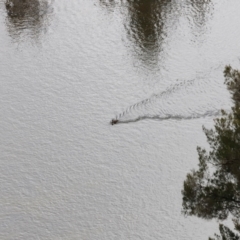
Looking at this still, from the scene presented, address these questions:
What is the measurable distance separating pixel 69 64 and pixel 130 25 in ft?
26.6

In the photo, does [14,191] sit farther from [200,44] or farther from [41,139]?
[200,44]

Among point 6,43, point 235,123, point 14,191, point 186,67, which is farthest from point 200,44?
point 235,123

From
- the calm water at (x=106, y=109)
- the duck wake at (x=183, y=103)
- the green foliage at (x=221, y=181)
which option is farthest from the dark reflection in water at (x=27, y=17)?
the green foliage at (x=221, y=181)

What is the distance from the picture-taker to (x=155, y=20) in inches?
1861

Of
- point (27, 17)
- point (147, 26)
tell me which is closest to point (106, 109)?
point (147, 26)

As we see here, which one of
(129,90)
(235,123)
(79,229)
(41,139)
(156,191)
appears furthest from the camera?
(129,90)

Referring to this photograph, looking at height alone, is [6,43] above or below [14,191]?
above

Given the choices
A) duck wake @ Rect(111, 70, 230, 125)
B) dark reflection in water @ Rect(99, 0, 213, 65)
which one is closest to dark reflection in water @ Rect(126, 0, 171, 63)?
dark reflection in water @ Rect(99, 0, 213, 65)

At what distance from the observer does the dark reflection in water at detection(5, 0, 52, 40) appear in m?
45.5

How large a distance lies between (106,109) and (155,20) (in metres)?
13.9

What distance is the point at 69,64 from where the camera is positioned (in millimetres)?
41125

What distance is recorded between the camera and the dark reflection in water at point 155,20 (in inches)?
1698

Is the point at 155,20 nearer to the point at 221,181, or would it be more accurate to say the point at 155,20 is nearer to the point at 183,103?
the point at 183,103

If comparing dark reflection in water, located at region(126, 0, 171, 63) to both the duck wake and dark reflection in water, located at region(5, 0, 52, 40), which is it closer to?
the duck wake
